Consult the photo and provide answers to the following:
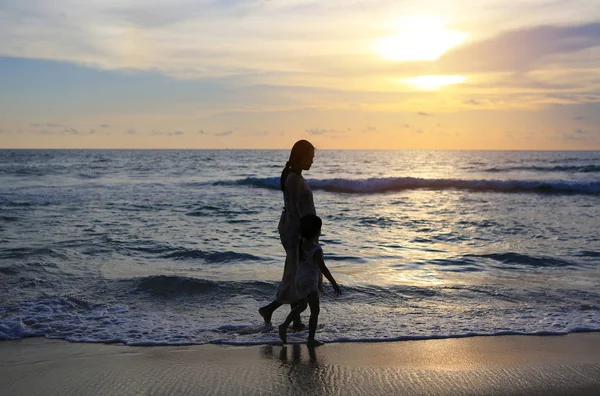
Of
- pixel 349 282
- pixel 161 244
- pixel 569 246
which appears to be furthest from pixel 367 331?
A: pixel 569 246

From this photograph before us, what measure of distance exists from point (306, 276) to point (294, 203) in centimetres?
69

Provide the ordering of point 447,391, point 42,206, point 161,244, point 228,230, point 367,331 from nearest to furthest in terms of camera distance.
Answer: point 447,391
point 367,331
point 161,244
point 228,230
point 42,206

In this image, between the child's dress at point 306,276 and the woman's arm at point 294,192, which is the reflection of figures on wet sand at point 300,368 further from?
the woman's arm at point 294,192

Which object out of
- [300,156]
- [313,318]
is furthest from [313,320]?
[300,156]

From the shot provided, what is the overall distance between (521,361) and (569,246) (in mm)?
7445

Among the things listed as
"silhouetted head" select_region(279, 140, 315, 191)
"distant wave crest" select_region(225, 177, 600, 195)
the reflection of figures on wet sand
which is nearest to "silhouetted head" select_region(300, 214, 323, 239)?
"silhouetted head" select_region(279, 140, 315, 191)

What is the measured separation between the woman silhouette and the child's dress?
9 centimetres

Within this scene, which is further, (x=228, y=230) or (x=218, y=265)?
(x=228, y=230)

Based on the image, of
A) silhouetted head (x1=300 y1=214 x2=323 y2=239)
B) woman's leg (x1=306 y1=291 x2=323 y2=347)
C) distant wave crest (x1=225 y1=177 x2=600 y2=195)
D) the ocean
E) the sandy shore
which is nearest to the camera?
the sandy shore

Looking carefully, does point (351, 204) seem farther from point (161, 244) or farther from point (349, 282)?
point (349, 282)

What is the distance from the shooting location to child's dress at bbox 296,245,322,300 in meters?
5.30

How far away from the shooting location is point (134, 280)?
8.11 m

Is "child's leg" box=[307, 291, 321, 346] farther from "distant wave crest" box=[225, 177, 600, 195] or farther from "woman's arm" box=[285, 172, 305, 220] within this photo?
"distant wave crest" box=[225, 177, 600, 195]

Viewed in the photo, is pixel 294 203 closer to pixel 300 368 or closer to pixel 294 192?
pixel 294 192
